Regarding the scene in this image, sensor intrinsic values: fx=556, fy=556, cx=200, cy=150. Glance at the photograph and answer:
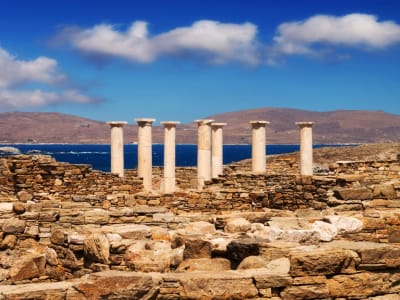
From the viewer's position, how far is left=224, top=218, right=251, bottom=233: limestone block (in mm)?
8438

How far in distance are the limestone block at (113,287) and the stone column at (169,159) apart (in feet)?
52.3

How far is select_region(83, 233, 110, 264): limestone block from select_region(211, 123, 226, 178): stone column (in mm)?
16475

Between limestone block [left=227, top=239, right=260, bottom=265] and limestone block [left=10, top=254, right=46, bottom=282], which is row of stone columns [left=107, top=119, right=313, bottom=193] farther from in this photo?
limestone block [left=227, top=239, right=260, bottom=265]

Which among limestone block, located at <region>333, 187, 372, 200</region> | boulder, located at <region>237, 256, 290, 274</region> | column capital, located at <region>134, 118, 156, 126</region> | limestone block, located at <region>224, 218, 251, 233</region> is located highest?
column capital, located at <region>134, 118, 156, 126</region>

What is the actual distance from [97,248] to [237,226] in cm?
226

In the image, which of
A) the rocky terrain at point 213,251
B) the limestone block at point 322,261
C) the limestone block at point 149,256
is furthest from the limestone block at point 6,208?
the limestone block at point 322,261

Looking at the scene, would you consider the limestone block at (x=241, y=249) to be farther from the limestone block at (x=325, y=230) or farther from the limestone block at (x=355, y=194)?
the limestone block at (x=355, y=194)

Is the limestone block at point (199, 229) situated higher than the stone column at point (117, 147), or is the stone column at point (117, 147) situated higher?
the stone column at point (117, 147)

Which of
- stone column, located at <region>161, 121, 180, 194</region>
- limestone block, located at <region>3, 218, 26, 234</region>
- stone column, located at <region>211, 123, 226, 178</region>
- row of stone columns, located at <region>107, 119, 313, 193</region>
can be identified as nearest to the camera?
limestone block, located at <region>3, 218, 26, 234</region>

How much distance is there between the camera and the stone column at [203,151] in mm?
22500

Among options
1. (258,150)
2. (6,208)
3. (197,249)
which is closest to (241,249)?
(197,249)

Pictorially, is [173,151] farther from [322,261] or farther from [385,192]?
[322,261]

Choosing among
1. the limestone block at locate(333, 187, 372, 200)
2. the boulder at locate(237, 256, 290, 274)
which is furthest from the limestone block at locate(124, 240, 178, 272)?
the limestone block at locate(333, 187, 372, 200)

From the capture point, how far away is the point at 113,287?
5.74 m
